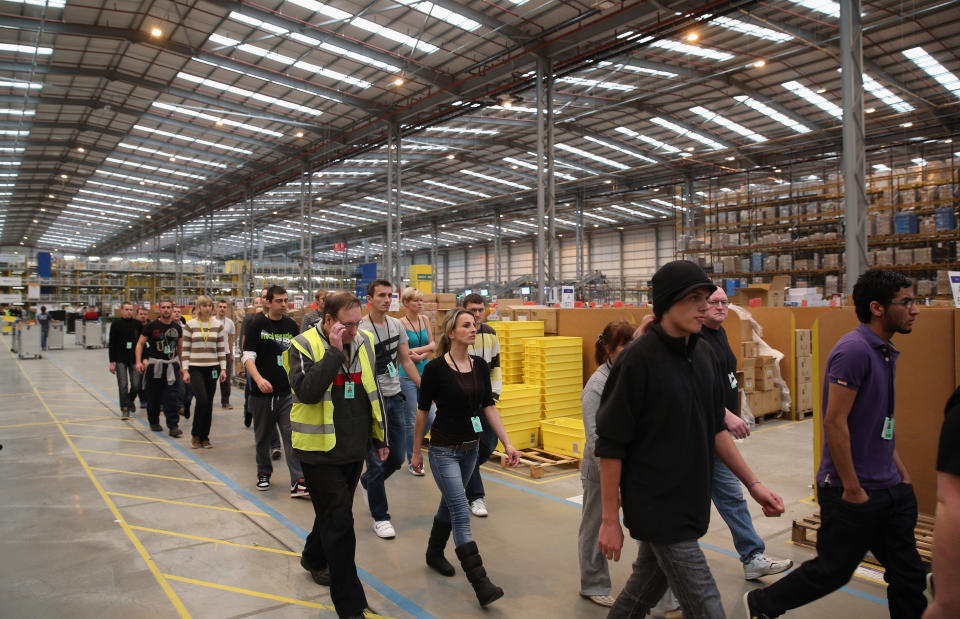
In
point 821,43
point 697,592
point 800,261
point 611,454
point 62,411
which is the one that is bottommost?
point 62,411

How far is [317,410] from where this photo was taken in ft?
11.0

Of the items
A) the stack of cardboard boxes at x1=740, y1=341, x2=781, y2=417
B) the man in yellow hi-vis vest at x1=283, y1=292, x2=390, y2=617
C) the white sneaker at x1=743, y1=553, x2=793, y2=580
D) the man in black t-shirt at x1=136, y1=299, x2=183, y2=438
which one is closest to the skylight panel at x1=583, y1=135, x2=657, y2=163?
the stack of cardboard boxes at x1=740, y1=341, x2=781, y2=417

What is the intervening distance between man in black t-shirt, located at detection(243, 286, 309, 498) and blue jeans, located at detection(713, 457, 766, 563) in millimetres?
3744

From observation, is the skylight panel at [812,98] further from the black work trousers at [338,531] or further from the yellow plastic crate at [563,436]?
the black work trousers at [338,531]

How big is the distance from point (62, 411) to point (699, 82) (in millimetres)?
17523

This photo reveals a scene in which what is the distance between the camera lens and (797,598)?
8.78 ft

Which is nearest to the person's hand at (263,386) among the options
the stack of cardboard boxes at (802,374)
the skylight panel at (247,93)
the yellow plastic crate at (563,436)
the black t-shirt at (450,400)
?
the black t-shirt at (450,400)

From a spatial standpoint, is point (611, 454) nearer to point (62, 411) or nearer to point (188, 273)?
point (62, 411)

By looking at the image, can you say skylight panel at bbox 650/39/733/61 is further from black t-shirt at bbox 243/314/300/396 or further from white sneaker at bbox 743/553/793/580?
white sneaker at bbox 743/553/793/580

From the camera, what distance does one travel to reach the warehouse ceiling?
44.5 feet

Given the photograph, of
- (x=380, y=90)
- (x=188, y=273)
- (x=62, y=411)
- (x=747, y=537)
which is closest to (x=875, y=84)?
(x=380, y=90)

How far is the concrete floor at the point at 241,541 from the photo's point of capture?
3549 mm

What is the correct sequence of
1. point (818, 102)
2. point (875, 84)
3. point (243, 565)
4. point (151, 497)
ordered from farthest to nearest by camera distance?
point (818, 102)
point (875, 84)
point (151, 497)
point (243, 565)

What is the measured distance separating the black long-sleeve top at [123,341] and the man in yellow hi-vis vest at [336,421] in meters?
7.79
